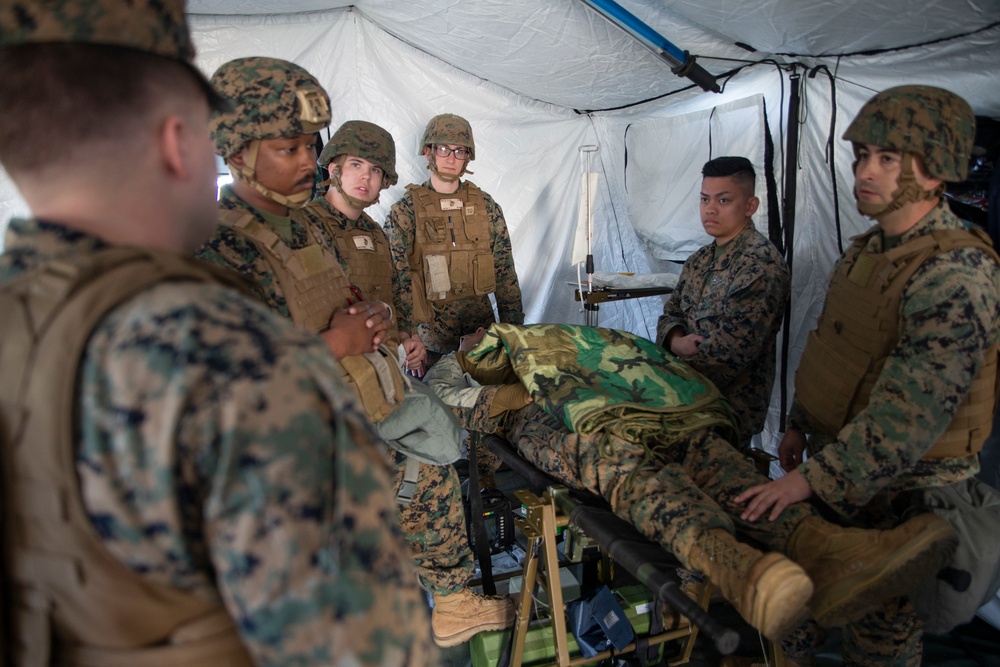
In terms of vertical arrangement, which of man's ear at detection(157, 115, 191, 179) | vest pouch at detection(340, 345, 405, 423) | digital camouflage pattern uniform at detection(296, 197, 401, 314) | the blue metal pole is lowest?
vest pouch at detection(340, 345, 405, 423)

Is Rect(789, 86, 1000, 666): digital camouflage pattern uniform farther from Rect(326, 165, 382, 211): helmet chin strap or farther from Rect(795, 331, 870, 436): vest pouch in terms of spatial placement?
Rect(326, 165, 382, 211): helmet chin strap

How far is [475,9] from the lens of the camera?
356cm

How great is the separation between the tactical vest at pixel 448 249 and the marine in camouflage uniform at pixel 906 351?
7.78ft

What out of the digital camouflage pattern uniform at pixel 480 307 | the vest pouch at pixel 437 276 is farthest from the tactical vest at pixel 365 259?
the digital camouflage pattern uniform at pixel 480 307

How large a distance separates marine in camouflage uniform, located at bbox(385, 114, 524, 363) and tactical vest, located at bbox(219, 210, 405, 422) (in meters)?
1.74

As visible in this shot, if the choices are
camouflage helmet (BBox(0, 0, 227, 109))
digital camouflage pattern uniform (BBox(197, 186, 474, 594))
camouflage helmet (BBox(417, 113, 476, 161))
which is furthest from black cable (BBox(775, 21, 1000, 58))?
camouflage helmet (BBox(0, 0, 227, 109))

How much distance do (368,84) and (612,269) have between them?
99.6 inches

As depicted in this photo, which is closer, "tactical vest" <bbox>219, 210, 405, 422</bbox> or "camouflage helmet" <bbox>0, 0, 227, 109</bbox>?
"camouflage helmet" <bbox>0, 0, 227, 109</bbox>

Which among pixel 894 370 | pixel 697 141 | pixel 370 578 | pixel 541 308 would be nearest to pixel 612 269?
pixel 541 308

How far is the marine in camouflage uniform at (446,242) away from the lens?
3.99m

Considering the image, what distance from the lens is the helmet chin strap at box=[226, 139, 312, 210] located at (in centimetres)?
181

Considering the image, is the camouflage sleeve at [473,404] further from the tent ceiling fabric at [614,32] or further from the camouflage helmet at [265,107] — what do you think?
the tent ceiling fabric at [614,32]

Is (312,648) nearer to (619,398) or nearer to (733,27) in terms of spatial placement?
(619,398)

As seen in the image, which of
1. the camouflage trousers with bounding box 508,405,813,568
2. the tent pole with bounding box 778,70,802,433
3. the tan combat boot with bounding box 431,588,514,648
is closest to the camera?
the camouflage trousers with bounding box 508,405,813,568
